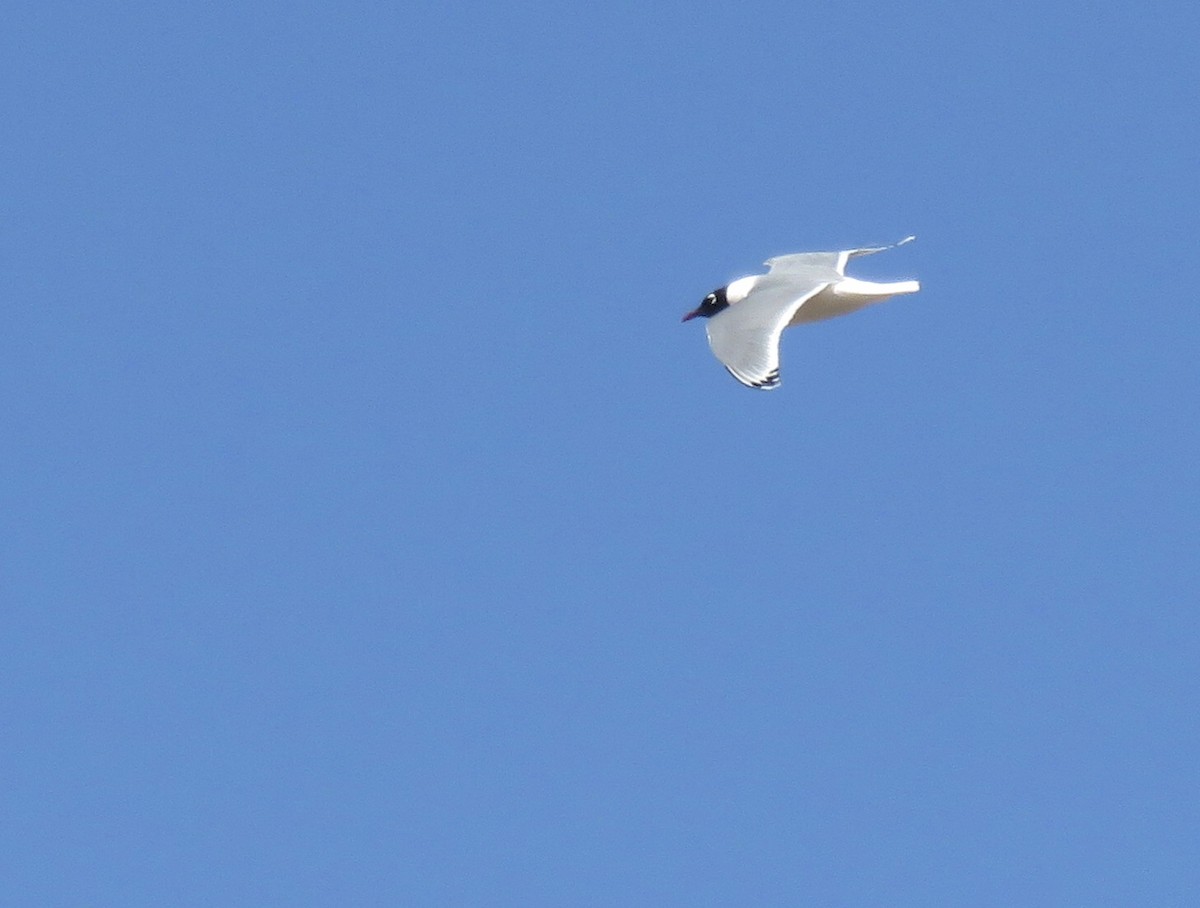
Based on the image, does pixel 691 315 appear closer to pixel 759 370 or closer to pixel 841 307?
pixel 841 307

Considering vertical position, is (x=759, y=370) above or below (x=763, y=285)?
below

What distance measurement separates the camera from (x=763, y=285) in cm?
1170

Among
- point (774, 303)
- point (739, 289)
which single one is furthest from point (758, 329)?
point (739, 289)

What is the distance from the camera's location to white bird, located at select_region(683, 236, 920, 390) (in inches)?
402

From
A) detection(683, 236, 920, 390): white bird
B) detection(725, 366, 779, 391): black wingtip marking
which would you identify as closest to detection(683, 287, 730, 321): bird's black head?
detection(683, 236, 920, 390): white bird

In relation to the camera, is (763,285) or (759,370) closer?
(759,370)

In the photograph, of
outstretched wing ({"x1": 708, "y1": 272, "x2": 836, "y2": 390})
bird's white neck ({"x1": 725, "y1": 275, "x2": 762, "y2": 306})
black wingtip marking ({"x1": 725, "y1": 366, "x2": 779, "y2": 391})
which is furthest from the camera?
bird's white neck ({"x1": 725, "y1": 275, "x2": 762, "y2": 306})

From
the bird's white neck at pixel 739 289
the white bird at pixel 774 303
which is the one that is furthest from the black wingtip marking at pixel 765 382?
the bird's white neck at pixel 739 289

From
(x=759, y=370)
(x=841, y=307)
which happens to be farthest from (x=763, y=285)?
(x=759, y=370)

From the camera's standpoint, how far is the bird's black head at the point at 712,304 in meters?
11.9

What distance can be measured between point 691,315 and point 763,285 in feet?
2.23

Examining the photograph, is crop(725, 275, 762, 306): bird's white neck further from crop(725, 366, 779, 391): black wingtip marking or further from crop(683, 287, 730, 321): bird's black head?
crop(725, 366, 779, 391): black wingtip marking

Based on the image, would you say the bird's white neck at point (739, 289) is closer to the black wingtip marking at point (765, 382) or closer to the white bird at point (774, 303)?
the white bird at point (774, 303)

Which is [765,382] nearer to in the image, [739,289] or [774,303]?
[774,303]
